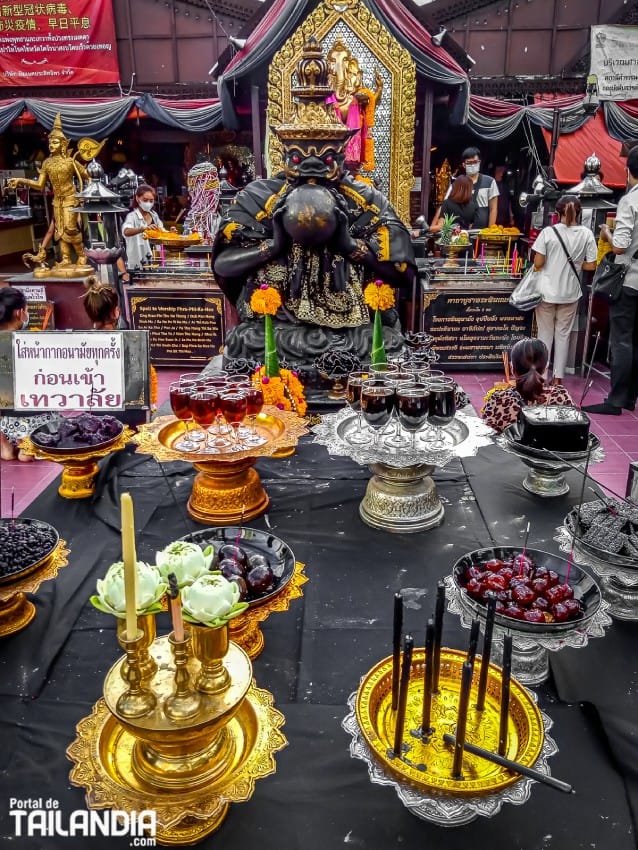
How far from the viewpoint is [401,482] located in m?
2.20

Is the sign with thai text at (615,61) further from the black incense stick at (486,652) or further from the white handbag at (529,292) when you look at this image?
the black incense stick at (486,652)

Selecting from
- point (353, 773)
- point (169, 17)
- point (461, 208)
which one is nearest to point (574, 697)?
point (353, 773)

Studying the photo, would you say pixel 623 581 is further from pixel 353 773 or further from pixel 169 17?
pixel 169 17

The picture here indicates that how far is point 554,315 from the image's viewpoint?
5.56m

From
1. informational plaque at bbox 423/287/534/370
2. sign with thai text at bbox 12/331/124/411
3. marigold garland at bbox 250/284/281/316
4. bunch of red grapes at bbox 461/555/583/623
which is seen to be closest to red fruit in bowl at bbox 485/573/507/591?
bunch of red grapes at bbox 461/555/583/623

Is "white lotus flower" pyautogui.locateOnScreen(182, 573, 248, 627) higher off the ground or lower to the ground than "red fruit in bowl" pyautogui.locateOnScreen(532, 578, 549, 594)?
higher

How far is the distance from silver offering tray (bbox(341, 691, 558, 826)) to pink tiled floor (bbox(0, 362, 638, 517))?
2.05 meters

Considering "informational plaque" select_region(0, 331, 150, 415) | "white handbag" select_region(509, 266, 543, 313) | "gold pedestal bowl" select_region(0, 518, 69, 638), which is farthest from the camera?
"white handbag" select_region(509, 266, 543, 313)

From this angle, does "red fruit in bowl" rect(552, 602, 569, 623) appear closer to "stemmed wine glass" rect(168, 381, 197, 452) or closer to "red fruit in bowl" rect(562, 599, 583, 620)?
"red fruit in bowl" rect(562, 599, 583, 620)

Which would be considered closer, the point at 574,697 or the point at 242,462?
the point at 574,697

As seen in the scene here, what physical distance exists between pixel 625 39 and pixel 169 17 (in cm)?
714

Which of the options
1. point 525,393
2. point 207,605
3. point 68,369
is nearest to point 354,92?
point 525,393

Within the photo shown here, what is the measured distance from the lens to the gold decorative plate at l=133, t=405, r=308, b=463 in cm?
214

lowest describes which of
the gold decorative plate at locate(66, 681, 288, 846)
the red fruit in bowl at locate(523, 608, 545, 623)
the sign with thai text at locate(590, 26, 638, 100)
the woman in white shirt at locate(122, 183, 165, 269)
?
the gold decorative plate at locate(66, 681, 288, 846)
